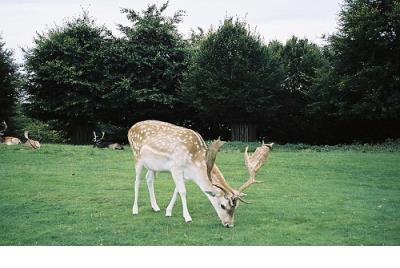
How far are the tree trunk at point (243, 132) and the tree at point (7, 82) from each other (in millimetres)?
3285

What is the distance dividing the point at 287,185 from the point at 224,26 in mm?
4463

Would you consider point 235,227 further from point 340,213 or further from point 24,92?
→ point 24,92

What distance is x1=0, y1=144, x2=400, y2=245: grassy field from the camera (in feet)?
16.5

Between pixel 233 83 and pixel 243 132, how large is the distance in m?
0.93

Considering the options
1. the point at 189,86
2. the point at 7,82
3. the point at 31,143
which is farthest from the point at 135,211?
the point at 31,143

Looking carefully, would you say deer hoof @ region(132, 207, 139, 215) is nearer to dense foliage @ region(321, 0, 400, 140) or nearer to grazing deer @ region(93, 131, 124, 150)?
grazing deer @ region(93, 131, 124, 150)

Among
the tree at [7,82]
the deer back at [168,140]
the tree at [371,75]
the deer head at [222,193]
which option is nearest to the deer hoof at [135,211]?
the deer back at [168,140]

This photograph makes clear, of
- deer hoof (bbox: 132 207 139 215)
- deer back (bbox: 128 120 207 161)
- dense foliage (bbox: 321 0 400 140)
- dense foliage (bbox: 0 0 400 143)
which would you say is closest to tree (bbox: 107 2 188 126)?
dense foliage (bbox: 0 0 400 143)

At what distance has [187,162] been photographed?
225 inches

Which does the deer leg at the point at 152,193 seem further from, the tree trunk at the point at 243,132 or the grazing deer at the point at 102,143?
the grazing deer at the point at 102,143

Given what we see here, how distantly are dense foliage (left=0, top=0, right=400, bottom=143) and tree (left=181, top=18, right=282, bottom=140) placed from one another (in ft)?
0.07

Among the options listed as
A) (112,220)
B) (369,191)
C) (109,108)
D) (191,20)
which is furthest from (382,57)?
(112,220)

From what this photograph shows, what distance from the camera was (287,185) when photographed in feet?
24.6

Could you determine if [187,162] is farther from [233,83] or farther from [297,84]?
[297,84]
